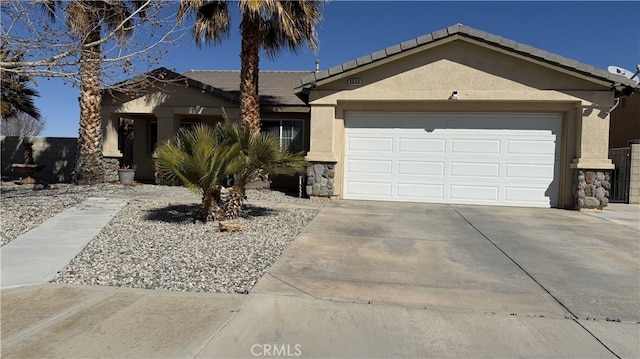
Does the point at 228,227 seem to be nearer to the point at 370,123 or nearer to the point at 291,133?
the point at 370,123

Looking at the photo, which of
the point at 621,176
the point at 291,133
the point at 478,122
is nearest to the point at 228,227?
the point at 478,122

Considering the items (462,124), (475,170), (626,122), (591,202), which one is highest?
(626,122)

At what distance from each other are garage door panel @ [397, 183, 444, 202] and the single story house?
→ 29 millimetres

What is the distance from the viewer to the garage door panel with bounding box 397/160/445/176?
12523 mm

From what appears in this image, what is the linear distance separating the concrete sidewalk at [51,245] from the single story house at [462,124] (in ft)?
19.0

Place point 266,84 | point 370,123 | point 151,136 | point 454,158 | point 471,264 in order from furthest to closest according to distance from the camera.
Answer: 1. point 266,84
2. point 151,136
3. point 370,123
4. point 454,158
5. point 471,264

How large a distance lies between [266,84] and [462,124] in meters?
9.11

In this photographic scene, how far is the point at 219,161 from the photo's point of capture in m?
7.85

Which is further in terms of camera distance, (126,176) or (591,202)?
(126,176)

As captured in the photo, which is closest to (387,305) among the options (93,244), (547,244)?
(547,244)

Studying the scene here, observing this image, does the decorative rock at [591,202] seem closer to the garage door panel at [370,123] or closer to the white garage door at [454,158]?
the white garage door at [454,158]

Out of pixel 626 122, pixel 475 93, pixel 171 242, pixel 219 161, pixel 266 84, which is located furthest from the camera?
pixel 626 122

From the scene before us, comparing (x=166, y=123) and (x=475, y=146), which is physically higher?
(x=166, y=123)

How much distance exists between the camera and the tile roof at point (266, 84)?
15383mm
